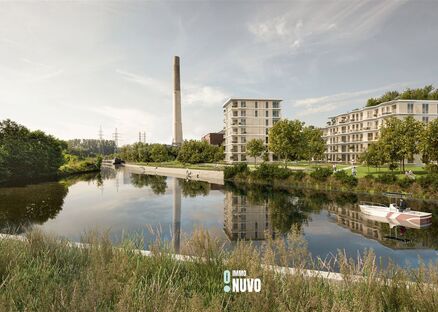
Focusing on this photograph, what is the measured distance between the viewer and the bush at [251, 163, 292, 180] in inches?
1379

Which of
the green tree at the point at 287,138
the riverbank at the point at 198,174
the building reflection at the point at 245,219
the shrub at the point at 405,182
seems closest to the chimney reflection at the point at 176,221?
the building reflection at the point at 245,219

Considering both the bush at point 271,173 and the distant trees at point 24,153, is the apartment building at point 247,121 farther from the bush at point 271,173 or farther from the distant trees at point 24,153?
the distant trees at point 24,153

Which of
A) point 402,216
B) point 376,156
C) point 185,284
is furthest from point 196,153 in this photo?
point 185,284

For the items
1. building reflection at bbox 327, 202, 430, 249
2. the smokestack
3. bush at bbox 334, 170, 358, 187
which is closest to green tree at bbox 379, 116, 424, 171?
bush at bbox 334, 170, 358, 187

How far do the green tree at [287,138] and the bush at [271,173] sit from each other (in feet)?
26.6

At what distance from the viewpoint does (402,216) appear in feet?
53.4

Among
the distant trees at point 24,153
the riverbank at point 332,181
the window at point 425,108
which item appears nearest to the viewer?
the riverbank at point 332,181

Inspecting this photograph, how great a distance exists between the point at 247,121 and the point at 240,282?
69328mm

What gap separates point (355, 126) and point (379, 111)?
29.7ft

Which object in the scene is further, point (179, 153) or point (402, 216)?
point (179, 153)

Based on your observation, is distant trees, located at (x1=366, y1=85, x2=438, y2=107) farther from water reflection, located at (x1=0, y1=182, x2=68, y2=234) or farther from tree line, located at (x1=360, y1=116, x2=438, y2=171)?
water reflection, located at (x1=0, y1=182, x2=68, y2=234)

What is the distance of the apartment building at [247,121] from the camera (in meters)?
71.8

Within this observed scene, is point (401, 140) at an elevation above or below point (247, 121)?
below

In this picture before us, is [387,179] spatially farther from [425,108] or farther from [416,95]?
[416,95]
